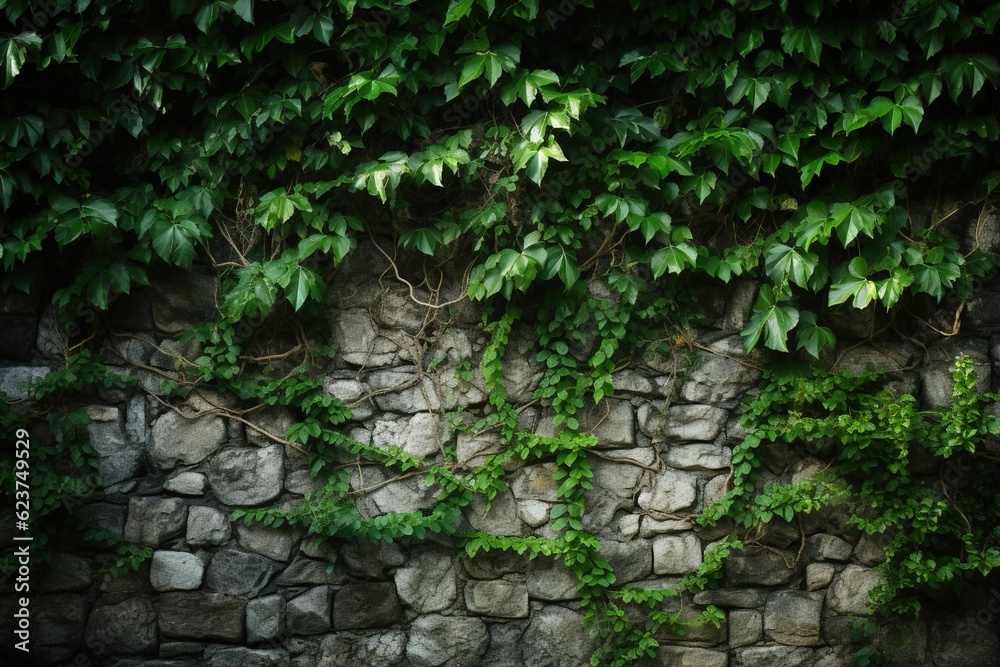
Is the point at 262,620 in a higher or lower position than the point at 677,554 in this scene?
lower

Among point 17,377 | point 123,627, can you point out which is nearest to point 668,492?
point 123,627

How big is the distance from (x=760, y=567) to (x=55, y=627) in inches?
117

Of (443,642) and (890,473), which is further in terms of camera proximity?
(443,642)

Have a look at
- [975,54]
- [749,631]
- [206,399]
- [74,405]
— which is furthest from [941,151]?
[74,405]

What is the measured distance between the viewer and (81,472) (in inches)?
120

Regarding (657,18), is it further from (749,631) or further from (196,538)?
(196,538)

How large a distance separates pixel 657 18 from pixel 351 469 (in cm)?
224

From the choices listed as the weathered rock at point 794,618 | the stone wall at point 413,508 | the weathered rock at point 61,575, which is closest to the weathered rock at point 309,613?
the stone wall at point 413,508

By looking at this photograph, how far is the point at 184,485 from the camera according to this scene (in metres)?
3.10

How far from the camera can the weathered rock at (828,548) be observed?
3137 mm

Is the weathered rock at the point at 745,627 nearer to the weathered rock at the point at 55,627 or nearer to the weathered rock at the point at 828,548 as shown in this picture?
the weathered rock at the point at 828,548

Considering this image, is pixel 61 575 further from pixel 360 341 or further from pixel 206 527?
pixel 360 341

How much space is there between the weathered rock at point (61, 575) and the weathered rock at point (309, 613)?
85 centimetres

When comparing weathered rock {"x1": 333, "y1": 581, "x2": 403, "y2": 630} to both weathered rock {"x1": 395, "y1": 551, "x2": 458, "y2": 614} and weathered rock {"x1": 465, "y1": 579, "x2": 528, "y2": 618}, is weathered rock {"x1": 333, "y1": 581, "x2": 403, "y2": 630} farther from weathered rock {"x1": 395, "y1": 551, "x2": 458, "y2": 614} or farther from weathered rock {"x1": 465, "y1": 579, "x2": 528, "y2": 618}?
weathered rock {"x1": 465, "y1": 579, "x2": 528, "y2": 618}
